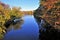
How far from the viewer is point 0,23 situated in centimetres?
2477

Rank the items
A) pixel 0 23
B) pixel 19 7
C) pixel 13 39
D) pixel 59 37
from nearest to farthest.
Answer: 1. pixel 59 37
2. pixel 13 39
3. pixel 0 23
4. pixel 19 7

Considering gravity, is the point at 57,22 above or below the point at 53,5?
below

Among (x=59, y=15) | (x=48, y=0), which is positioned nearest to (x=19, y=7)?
(x=48, y=0)

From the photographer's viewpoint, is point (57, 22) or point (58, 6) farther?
point (57, 22)

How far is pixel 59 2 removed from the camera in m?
20.2

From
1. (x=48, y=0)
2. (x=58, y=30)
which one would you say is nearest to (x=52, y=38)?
(x=58, y=30)

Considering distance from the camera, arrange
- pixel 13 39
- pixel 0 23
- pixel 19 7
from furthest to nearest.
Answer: pixel 19 7 < pixel 0 23 < pixel 13 39

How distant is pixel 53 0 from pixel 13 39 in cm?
784

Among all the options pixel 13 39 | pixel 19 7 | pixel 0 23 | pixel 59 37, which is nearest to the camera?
pixel 59 37

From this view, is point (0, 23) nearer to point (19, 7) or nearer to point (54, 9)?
point (54, 9)

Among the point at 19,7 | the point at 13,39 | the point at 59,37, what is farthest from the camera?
the point at 19,7

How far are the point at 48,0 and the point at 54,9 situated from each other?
122 inches

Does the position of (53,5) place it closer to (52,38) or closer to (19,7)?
(52,38)

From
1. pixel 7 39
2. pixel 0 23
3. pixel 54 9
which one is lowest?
pixel 7 39
